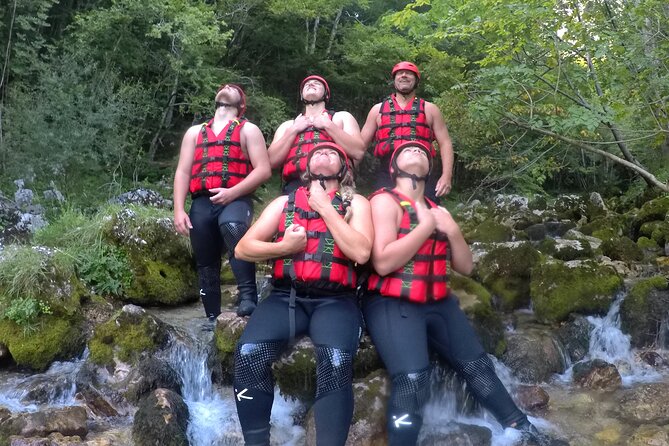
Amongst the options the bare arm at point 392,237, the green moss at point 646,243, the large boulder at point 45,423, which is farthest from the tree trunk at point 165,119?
the bare arm at point 392,237

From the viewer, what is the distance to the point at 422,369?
3506mm

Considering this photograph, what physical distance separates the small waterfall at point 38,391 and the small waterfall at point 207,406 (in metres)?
0.93

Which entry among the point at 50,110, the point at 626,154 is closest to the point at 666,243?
the point at 626,154

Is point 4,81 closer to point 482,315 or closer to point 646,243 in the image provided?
point 482,315

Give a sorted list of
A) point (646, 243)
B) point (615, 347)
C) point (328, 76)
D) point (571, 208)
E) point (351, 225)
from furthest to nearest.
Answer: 1. point (328, 76)
2. point (571, 208)
3. point (646, 243)
4. point (615, 347)
5. point (351, 225)

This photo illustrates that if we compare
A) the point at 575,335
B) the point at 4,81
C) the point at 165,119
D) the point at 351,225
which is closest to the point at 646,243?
the point at 575,335

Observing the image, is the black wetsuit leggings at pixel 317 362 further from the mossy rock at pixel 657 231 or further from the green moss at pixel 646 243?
the mossy rock at pixel 657 231

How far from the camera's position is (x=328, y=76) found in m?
18.0

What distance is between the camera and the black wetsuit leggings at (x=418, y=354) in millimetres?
3438

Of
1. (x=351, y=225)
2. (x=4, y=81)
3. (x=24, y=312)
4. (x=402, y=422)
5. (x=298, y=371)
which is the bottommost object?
(x=402, y=422)

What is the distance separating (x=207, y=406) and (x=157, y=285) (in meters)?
2.66

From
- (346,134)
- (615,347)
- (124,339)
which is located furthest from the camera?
(615,347)

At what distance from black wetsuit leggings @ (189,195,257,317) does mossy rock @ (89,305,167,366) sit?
82 cm

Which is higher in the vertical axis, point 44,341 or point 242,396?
point 242,396
